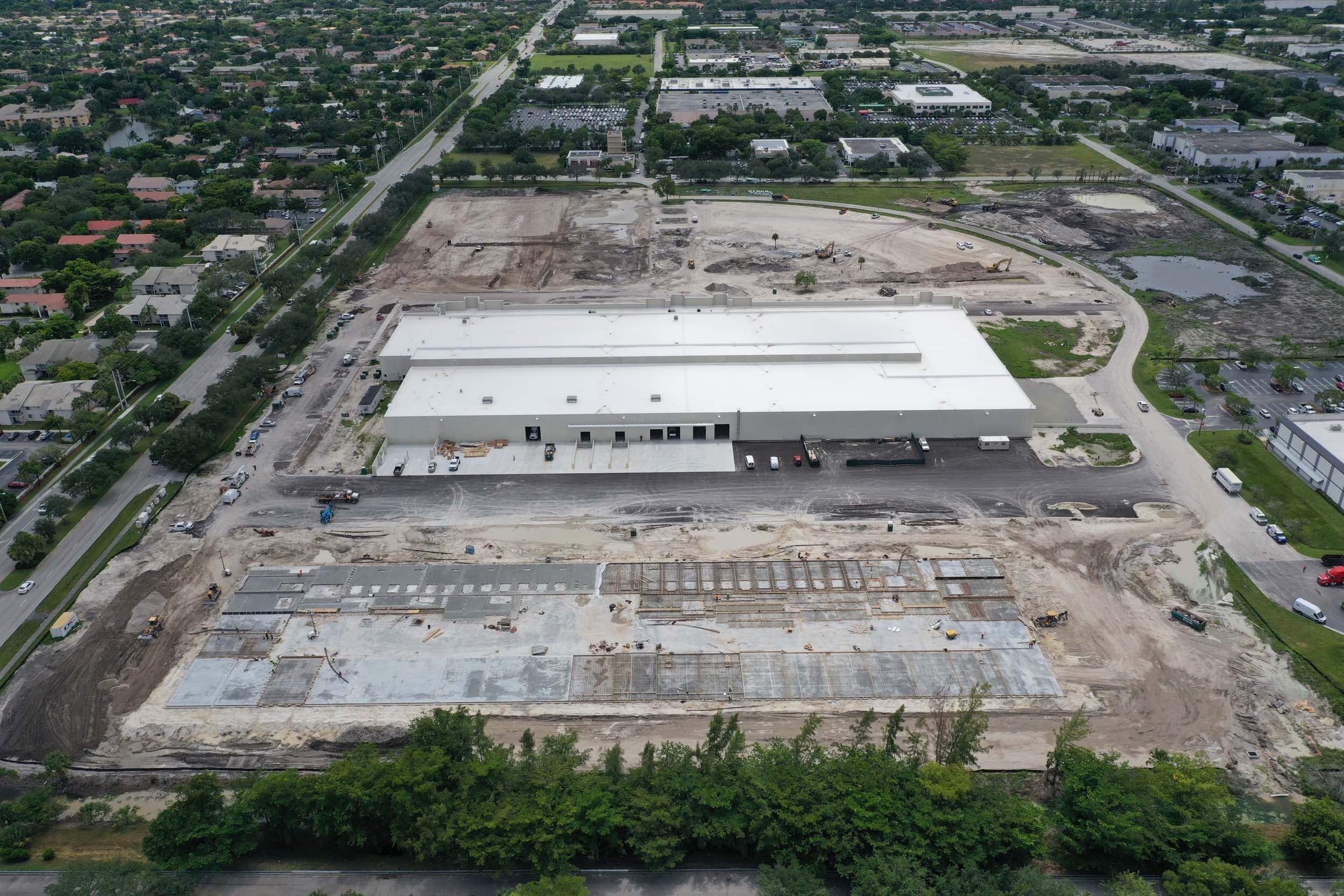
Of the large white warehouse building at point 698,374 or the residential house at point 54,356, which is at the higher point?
the large white warehouse building at point 698,374

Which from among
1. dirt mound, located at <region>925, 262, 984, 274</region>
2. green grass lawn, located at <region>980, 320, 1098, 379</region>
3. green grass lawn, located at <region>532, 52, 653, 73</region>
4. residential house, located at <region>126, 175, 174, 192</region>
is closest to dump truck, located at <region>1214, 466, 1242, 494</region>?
green grass lawn, located at <region>980, 320, 1098, 379</region>

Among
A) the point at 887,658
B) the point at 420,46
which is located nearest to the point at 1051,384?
the point at 887,658

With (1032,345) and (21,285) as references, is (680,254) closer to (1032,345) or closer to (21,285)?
(1032,345)

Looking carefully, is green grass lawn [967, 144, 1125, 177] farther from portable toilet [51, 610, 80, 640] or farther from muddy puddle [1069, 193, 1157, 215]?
portable toilet [51, 610, 80, 640]

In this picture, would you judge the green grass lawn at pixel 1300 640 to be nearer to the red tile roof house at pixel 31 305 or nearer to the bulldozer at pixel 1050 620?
the bulldozer at pixel 1050 620

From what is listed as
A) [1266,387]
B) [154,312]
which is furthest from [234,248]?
[1266,387]

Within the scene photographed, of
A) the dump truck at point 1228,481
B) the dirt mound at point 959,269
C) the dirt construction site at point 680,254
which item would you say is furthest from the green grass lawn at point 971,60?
the dump truck at point 1228,481
